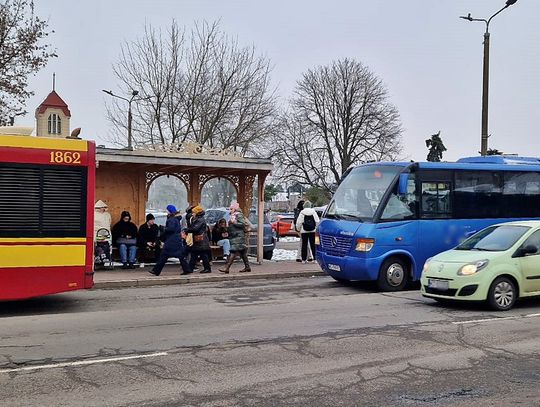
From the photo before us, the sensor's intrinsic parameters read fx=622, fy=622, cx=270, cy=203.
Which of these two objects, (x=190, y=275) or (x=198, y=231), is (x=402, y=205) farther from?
(x=190, y=275)

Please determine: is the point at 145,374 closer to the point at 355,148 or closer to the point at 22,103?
the point at 22,103

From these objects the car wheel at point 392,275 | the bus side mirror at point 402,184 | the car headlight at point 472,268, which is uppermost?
the bus side mirror at point 402,184

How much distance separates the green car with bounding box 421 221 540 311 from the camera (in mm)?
10414

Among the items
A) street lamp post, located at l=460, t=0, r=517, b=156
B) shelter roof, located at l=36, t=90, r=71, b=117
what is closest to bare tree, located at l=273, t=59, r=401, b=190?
shelter roof, located at l=36, t=90, r=71, b=117

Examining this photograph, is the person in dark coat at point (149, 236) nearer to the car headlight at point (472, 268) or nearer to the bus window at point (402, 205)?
the bus window at point (402, 205)

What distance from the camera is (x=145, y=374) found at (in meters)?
6.46

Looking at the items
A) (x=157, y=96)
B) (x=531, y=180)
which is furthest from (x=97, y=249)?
(x=157, y=96)

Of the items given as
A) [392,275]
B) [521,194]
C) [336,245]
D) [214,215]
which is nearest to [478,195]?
[521,194]

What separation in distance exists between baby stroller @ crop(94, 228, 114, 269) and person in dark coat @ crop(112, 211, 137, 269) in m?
0.35

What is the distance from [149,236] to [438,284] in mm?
8599

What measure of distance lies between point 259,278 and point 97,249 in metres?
4.16

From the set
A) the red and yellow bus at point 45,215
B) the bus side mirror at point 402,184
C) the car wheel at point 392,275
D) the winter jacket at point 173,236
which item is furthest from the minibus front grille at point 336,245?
the red and yellow bus at point 45,215

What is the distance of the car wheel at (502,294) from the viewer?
10461 millimetres

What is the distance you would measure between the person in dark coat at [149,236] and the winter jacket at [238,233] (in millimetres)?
2270
